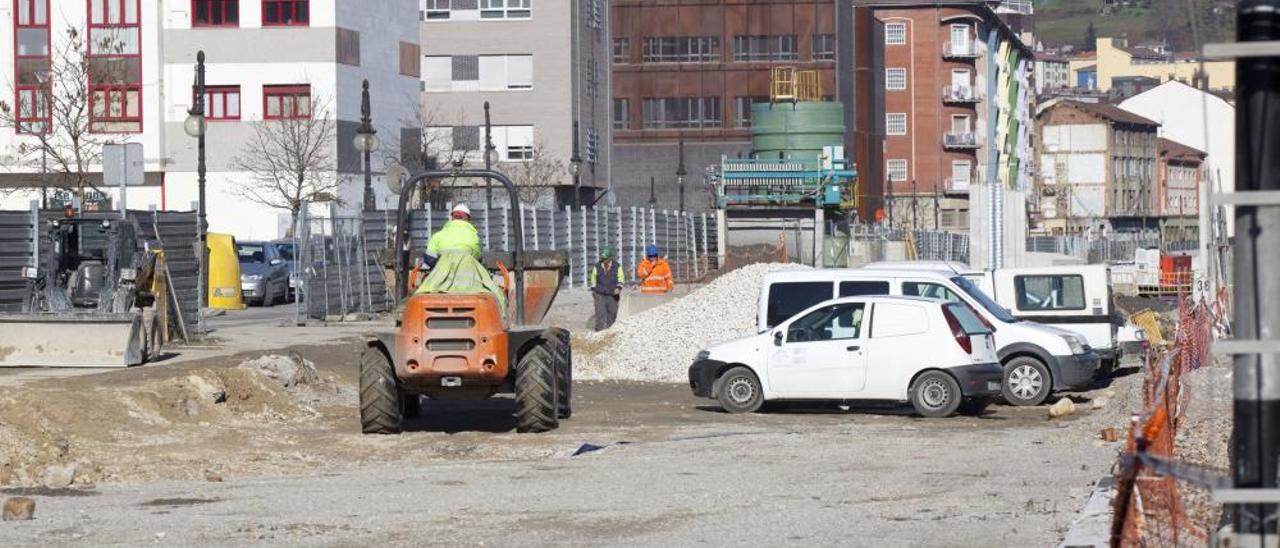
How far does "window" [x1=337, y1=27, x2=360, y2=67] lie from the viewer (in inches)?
2852

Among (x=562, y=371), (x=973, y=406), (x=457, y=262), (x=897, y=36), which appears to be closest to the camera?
(x=457, y=262)

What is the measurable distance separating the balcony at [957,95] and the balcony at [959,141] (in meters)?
2.05

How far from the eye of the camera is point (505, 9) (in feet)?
285

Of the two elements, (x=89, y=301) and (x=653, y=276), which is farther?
(x=653, y=276)

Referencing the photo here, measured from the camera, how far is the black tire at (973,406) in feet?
76.0

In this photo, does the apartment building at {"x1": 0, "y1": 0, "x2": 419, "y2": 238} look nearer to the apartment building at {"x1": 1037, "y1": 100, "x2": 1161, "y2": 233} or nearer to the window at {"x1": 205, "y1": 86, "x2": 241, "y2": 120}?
the window at {"x1": 205, "y1": 86, "x2": 241, "y2": 120}

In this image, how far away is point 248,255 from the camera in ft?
172

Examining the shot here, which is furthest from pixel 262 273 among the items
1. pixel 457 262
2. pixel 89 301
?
pixel 457 262

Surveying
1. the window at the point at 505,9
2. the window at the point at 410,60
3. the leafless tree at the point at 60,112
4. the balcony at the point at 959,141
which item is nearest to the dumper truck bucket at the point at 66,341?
the leafless tree at the point at 60,112

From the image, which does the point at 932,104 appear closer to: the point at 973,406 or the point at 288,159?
the point at 288,159

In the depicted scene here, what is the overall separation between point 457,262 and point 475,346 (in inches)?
31.7

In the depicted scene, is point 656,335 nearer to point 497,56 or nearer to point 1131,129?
point 497,56

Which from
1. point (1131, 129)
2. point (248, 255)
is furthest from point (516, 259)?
point (1131, 129)

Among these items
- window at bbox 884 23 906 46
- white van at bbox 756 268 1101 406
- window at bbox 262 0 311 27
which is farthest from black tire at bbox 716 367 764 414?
window at bbox 884 23 906 46
